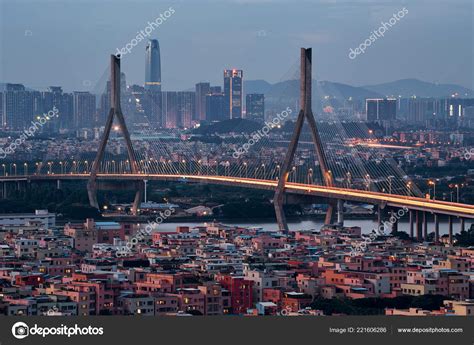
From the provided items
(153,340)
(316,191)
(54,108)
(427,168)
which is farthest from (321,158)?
(54,108)

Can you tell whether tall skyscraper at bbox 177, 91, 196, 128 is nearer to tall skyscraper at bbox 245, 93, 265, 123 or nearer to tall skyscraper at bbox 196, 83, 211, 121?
tall skyscraper at bbox 196, 83, 211, 121

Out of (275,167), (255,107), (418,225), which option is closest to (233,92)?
(255,107)

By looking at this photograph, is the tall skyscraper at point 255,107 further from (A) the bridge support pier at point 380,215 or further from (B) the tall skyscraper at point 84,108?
(A) the bridge support pier at point 380,215

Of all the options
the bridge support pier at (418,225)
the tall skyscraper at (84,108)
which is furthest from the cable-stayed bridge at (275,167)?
the tall skyscraper at (84,108)

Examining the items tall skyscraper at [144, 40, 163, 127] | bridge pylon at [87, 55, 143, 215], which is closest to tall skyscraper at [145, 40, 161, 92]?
tall skyscraper at [144, 40, 163, 127]

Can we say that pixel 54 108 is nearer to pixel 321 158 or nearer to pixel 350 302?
pixel 321 158

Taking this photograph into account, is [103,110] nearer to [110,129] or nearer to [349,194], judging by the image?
[110,129]
